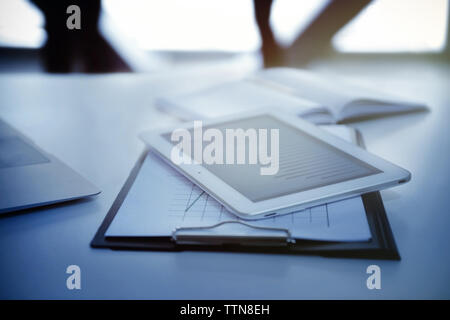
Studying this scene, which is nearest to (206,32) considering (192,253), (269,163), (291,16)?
(291,16)

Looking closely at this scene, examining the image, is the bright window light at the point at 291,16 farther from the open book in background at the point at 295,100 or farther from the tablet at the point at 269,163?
the tablet at the point at 269,163

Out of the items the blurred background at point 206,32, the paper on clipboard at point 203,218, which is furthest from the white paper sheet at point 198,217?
the blurred background at point 206,32

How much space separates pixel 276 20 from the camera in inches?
57.2

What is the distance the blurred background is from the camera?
1.35 meters

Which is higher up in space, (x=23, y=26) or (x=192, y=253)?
(x=23, y=26)

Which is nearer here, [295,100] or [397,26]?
[295,100]

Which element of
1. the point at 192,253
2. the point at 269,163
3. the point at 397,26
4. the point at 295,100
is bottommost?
the point at 192,253

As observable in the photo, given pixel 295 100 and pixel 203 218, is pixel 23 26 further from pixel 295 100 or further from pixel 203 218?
pixel 203 218

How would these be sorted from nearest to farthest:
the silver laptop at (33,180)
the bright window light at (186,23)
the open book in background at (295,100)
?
the silver laptop at (33,180) → the open book in background at (295,100) → the bright window light at (186,23)

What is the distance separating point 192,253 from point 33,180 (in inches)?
9.1

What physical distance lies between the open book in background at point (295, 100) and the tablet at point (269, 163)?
0.32 ft

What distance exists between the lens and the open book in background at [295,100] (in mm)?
820

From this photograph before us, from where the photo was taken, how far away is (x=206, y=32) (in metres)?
1.47

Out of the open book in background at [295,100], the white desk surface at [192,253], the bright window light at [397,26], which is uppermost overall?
the bright window light at [397,26]
